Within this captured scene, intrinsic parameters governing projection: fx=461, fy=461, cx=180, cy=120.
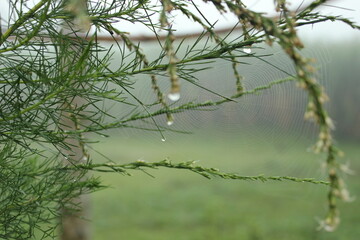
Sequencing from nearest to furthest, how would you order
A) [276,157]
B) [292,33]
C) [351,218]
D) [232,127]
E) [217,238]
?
[292,33] < [217,238] < [351,218] < [232,127] < [276,157]

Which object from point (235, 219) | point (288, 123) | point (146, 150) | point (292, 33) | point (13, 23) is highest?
point (146, 150)

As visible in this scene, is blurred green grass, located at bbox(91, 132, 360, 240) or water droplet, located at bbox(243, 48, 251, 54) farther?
blurred green grass, located at bbox(91, 132, 360, 240)

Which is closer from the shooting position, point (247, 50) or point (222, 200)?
point (247, 50)

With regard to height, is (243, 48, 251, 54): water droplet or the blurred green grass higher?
the blurred green grass

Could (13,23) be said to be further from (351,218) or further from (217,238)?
(351,218)

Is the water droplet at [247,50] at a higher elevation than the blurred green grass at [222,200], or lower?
lower

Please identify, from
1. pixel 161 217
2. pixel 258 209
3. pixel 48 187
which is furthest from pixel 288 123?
pixel 48 187

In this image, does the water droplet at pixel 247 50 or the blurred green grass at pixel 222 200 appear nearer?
the water droplet at pixel 247 50

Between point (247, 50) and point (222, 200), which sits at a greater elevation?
point (222, 200)
